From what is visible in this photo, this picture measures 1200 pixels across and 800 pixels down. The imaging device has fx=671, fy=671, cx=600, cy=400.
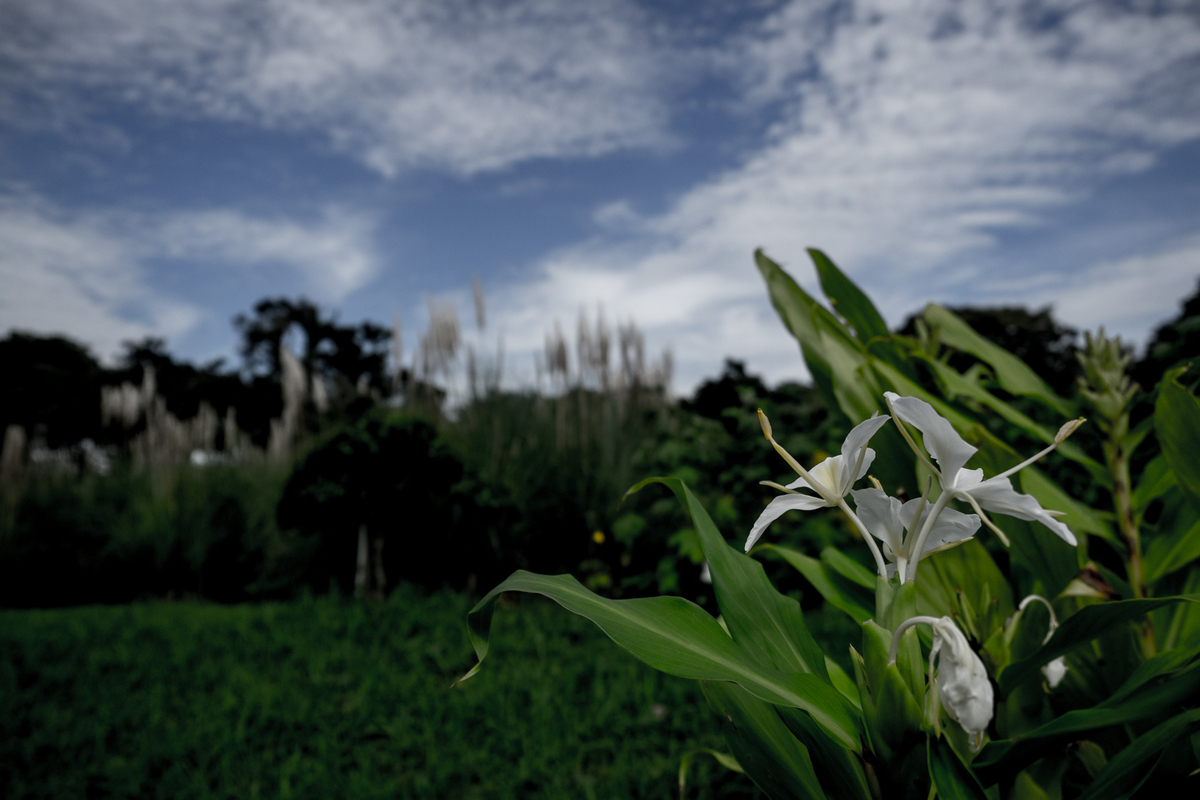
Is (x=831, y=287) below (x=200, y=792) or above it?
above

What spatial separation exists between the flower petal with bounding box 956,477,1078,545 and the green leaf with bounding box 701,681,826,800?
0.40m

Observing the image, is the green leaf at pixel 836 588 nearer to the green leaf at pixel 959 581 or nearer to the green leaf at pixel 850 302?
the green leaf at pixel 959 581

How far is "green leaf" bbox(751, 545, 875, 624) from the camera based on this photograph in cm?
116

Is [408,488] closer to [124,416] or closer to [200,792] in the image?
[200,792]

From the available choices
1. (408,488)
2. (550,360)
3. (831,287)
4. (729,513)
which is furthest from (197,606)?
(831,287)

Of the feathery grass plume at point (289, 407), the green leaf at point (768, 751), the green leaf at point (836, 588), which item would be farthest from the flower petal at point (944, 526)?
the feathery grass plume at point (289, 407)

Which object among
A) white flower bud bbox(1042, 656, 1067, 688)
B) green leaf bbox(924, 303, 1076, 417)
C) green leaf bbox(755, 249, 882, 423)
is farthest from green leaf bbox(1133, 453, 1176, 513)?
green leaf bbox(755, 249, 882, 423)

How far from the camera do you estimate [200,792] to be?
215cm

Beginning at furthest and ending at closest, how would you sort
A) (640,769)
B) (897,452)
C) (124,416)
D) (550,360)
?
(124,416) < (550,360) < (640,769) < (897,452)

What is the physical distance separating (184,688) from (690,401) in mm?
3158

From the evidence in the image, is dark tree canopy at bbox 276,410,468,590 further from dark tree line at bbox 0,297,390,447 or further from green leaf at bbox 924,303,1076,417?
dark tree line at bbox 0,297,390,447

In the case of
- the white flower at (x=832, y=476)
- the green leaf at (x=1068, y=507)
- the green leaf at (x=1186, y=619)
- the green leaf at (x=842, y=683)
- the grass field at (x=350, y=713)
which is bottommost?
the grass field at (x=350, y=713)

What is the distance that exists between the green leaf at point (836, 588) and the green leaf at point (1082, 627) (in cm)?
27

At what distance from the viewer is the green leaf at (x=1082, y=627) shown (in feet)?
2.43
